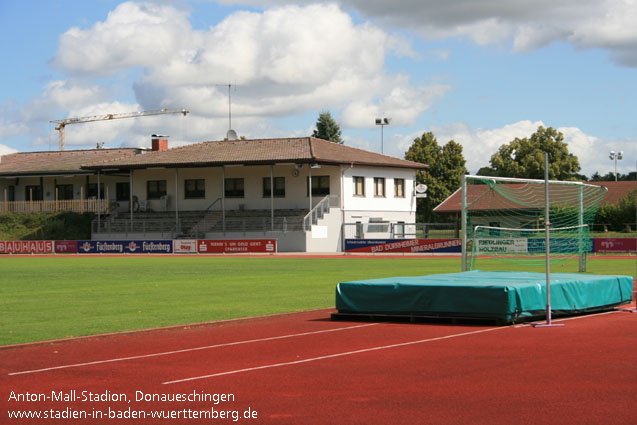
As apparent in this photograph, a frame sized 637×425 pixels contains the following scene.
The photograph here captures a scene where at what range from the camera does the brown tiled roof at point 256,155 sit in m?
63.2

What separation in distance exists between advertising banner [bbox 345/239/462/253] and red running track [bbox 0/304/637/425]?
39044mm

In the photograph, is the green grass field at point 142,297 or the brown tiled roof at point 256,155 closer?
the green grass field at point 142,297

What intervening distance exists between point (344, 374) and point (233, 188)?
57573 millimetres

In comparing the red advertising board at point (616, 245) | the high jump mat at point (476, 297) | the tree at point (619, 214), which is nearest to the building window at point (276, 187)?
the red advertising board at point (616, 245)

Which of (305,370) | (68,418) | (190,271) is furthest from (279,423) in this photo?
(190,271)

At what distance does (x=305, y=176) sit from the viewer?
64375 mm

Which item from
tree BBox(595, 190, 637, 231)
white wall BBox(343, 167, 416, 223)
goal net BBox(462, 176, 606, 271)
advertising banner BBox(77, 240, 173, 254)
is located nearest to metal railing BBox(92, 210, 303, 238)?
advertising banner BBox(77, 240, 173, 254)

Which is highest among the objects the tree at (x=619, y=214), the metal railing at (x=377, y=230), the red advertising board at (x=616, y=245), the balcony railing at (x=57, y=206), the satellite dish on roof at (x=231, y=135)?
the satellite dish on roof at (x=231, y=135)

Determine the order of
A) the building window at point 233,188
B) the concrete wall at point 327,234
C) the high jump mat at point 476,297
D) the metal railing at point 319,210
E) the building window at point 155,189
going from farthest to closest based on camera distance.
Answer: the building window at point 155,189 < the building window at point 233,188 < the metal railing at point 319,210 < the concrete wall at point 327,234 < the high jump mat at point 476,297

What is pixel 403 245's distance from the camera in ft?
180

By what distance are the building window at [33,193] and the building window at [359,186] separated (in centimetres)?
3018

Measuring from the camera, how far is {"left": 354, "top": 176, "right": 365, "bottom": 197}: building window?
65812mm

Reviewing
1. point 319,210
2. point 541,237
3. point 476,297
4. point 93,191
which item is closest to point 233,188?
point 319,210

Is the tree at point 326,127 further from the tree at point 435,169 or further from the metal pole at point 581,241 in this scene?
the metal pole at point 581,241
